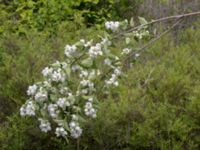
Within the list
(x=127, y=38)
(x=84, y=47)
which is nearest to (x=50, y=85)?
(x=84, y=47)

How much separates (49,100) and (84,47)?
0.30 meters

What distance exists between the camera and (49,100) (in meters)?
2.65

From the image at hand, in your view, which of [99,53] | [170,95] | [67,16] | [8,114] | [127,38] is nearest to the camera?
[99,53]

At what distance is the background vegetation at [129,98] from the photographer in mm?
3564

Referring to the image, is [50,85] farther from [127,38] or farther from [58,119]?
[127,38]

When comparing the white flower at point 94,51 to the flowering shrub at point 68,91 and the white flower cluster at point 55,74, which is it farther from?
the white flower cluster at point 55,74

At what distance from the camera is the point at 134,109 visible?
3641 millimetres

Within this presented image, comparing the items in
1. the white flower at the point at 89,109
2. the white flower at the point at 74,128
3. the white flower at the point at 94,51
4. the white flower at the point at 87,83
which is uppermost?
the white flower at the point at 94,51

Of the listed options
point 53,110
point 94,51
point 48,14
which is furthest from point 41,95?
point 48,14

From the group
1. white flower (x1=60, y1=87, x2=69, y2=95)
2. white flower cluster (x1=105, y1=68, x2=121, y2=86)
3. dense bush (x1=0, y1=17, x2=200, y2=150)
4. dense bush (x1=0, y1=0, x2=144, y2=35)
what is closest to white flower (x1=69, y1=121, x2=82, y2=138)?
white flower (x1=60, y1=87, x2=69, y2=95)

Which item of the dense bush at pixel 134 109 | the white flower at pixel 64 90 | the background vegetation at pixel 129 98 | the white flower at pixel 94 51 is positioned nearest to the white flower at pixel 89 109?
the white flower at pixel 64 90

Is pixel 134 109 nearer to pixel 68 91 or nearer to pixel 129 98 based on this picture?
pixel 129 98

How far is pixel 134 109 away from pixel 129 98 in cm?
10

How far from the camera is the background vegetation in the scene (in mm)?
3564
